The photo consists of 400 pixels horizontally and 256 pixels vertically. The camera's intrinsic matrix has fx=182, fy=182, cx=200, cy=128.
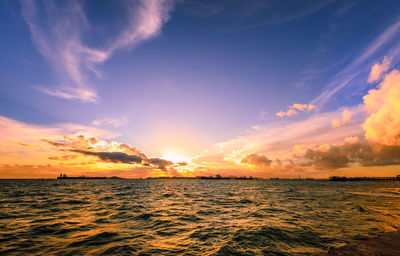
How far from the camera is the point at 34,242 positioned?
10867mm

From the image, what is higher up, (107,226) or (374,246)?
(374,246)

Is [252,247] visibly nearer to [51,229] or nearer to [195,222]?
[195,222]

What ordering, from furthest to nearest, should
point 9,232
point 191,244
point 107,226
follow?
point 107,226, point 9,232, point 191,244

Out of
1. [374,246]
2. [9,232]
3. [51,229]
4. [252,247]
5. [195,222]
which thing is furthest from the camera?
[195,222]

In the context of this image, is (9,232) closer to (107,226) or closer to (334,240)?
(107,226)

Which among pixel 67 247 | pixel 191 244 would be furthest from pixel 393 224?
pixel 67 247

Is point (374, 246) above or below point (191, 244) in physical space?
above

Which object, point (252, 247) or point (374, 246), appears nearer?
point (374, 246)

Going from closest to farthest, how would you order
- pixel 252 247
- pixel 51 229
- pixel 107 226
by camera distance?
pixel 252 247 → pixel 51 229 → pixel 107 226

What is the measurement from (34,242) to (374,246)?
731 inches

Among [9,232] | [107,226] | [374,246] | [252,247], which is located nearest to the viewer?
[374,246]

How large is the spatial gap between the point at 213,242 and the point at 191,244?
132cm

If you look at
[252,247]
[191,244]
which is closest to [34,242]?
[191,244]

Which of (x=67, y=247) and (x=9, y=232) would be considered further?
(x=9, y=232)
